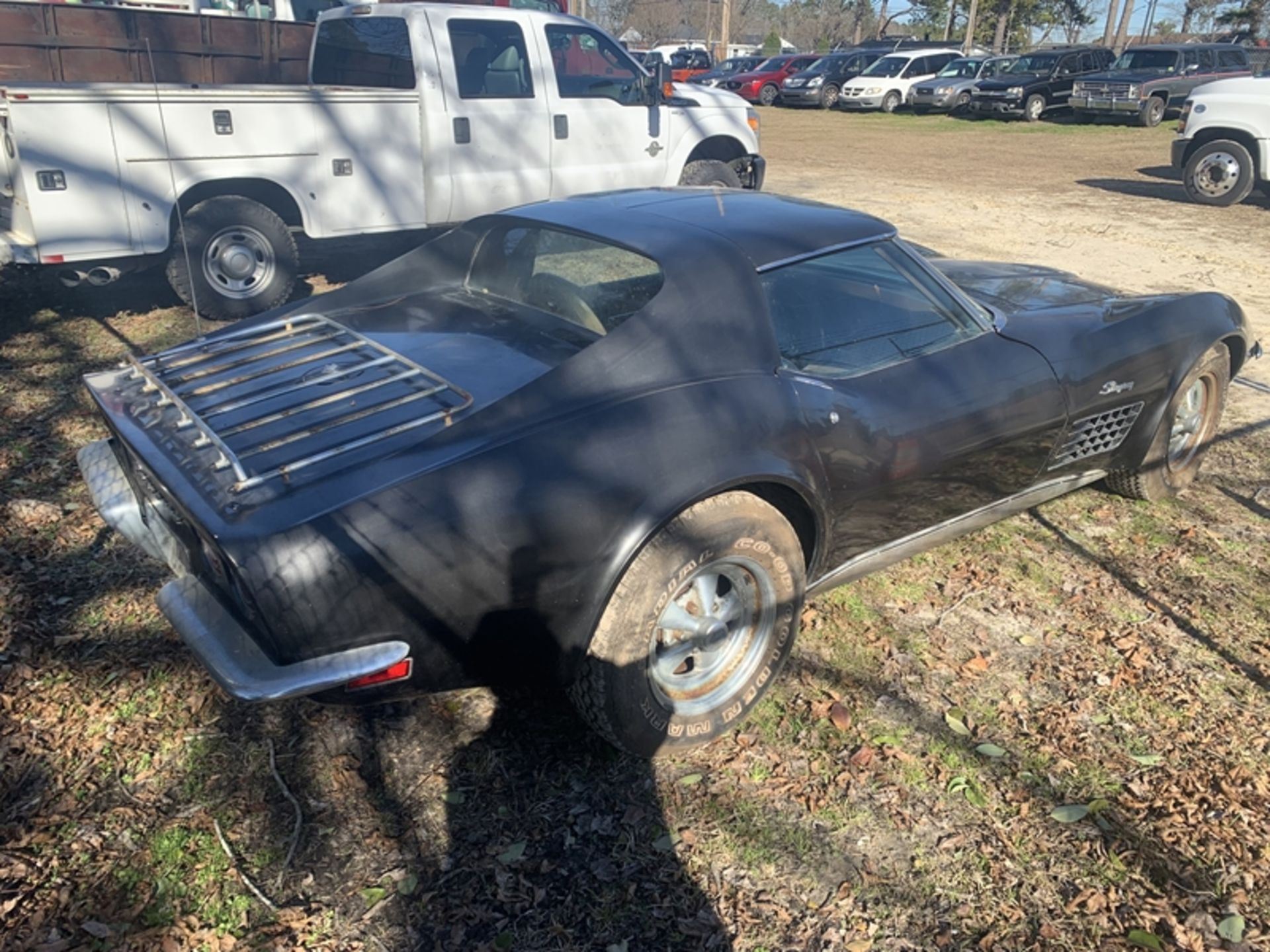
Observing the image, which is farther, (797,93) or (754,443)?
(797,93)

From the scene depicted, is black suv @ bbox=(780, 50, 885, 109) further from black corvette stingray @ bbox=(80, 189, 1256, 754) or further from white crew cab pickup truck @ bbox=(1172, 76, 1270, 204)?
black corvette stingray @ bbox=(80, 189, 1256, 754)

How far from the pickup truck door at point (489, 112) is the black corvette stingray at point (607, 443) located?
4114 millimetres

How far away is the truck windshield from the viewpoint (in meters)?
23.9

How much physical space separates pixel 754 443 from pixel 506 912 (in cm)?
140

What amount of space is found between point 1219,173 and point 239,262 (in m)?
11.7

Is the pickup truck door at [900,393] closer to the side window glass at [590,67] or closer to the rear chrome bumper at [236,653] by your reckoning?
the rear chrome bumper at [236,653]

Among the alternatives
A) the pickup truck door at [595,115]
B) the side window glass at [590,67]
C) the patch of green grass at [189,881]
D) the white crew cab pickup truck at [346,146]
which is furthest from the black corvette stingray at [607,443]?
the side window glass at [590,67]

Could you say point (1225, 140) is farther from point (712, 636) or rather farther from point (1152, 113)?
point (712, 636)

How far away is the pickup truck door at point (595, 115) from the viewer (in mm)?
8102

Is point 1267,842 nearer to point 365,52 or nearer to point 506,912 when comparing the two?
point 506,912

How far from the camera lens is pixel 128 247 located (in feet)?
20.6

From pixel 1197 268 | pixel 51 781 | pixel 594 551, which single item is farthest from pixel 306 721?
pixel 1197 268

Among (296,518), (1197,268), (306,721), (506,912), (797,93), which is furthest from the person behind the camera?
(797,93)

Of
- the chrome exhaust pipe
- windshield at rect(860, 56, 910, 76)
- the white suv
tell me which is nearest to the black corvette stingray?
the chrome exhaust pipe
